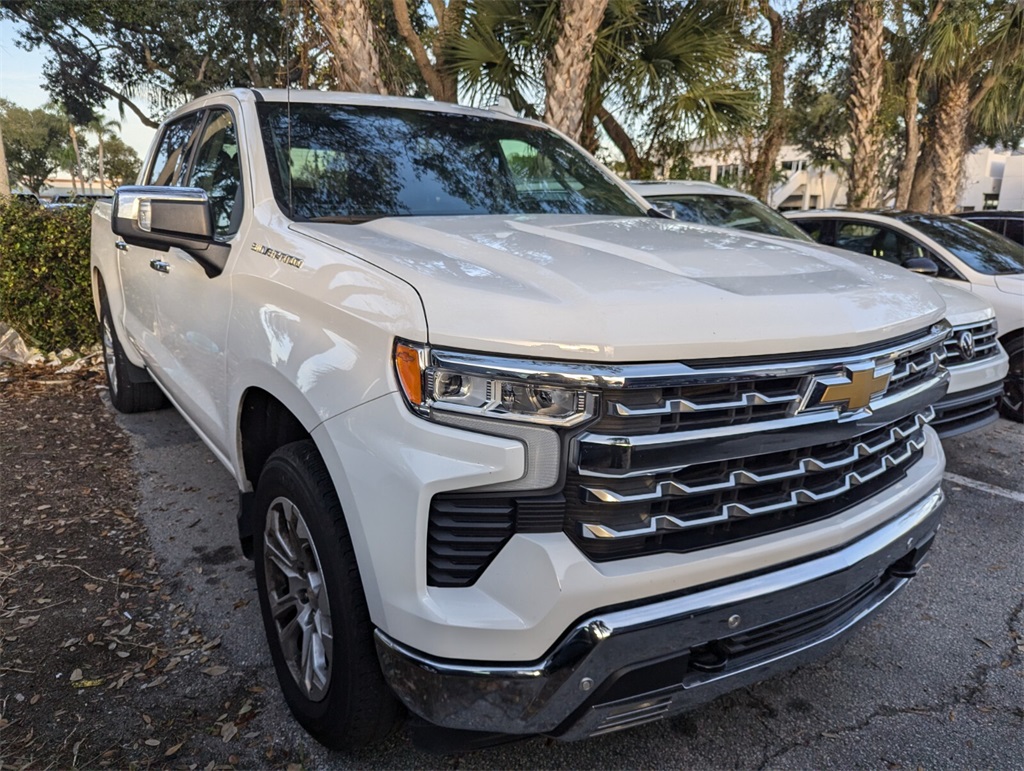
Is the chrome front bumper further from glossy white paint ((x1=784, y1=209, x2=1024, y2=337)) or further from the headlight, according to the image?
glossy white paint ((x1=784, y1=209, x2=1024, y2=337))

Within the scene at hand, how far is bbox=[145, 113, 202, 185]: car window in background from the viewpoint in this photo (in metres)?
3.72

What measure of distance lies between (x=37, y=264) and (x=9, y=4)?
42.2 feet

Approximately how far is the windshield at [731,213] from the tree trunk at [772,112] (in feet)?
18.9

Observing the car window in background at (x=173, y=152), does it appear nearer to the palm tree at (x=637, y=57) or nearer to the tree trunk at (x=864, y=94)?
the palm tree at (x=637, y=57)

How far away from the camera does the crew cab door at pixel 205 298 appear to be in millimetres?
2658

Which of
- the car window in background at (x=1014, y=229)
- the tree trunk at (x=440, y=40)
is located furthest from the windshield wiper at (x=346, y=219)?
the car window in background at (x=1014, y=229)

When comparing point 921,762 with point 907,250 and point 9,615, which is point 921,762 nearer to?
point 9,615

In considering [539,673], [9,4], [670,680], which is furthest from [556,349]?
[9,4]

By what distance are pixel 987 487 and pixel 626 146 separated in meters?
9.04

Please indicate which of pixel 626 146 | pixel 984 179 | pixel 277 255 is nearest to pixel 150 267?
pixel 277 255

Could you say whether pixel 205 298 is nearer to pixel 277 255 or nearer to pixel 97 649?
pixel 277 255

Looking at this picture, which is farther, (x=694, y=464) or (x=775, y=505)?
(x=775, y=505)

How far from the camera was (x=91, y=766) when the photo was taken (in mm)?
2148

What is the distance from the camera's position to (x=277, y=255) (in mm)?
2271
